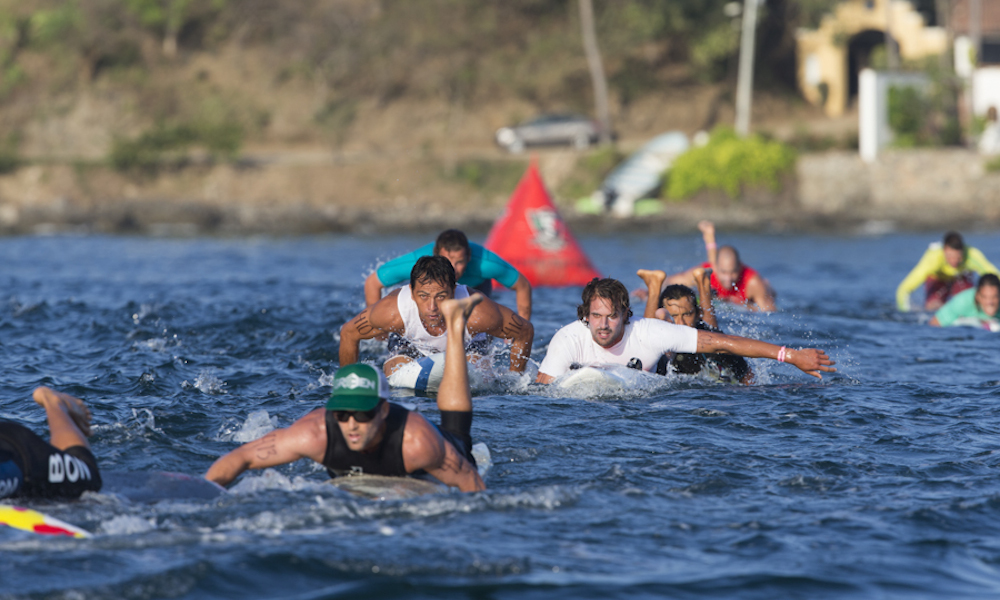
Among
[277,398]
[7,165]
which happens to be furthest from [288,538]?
[7,165]

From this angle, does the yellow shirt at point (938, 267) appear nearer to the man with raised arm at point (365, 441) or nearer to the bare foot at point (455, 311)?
the bare foot at point (455, 311)

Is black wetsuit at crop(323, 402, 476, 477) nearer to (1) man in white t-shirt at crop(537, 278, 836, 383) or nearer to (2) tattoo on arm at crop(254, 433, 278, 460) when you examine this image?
(2) tattoo on arm at crop(254, 433, 278, 460)

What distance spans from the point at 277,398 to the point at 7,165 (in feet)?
129

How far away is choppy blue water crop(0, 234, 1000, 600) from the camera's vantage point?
5828 millimetres

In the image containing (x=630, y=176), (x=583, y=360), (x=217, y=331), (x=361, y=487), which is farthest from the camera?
(x=630, y=176)

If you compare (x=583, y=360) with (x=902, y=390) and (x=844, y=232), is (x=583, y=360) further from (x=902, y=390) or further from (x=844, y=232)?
(x=844, y=232)

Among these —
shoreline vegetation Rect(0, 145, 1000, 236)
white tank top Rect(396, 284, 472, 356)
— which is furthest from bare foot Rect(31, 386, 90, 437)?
shoreline vegetation Rect(0, 145, 1000, 236)

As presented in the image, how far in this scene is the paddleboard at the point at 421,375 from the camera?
965cm

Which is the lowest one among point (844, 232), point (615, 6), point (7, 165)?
point (844, 232)

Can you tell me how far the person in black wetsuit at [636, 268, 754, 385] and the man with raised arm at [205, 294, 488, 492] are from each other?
366 centimetres

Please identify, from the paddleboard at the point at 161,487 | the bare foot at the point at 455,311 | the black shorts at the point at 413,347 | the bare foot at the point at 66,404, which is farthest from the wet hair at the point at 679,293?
the bare foot at the point at 66,404

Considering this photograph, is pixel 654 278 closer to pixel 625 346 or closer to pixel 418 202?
pixel 625 346

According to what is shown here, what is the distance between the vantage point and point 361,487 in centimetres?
664

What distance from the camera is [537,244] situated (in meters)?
19.9
